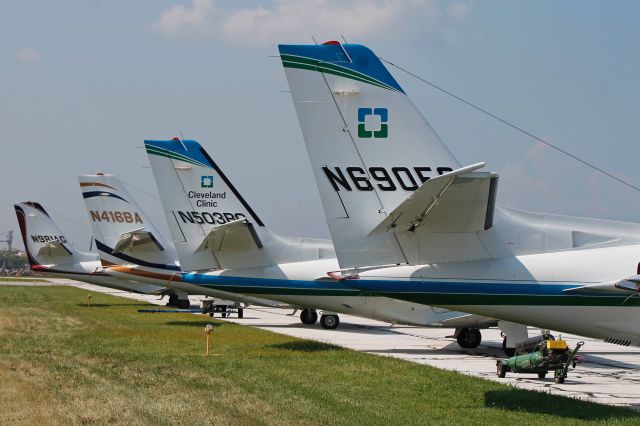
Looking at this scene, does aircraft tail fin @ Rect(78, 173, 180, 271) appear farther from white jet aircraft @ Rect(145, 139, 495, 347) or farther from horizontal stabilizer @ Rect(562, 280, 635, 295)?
horizontal stabilizer @ Rect(562, 280, 635, 295)

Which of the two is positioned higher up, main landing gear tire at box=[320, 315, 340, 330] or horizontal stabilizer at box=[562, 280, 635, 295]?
horizontal stabilizer at box=[562, 280, 635, 295]

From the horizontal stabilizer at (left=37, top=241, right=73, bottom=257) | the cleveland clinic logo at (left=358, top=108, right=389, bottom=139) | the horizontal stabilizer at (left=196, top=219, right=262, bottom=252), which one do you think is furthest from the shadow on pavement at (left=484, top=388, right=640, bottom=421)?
the horizontal stabilizer at (left=37, top=241, right=73, bottom=257)

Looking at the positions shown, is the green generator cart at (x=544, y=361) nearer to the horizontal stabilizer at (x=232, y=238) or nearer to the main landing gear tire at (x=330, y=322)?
the horizontal stabilizer at (x=232, y=238)

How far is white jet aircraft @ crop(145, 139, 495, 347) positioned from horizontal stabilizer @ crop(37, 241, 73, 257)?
94.4 feet

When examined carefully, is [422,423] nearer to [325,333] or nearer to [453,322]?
[453,322]

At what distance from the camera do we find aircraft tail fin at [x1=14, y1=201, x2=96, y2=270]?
189ft

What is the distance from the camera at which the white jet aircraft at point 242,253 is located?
25.1 m

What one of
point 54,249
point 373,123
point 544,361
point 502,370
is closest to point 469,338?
point 502,370

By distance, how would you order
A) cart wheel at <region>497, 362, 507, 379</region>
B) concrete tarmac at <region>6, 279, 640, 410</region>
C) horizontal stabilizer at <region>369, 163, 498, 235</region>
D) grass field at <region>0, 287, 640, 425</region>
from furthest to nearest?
1. cart wheel at <region>497, 362, 507, 379</region>
2. concrete tarmac at <region>6, 279, 640, 410</region>
3. grass field at <region>0, 287, 640, 425</region>
4. horizontal stabilizer at <region>369, 163, 498, 235</region>

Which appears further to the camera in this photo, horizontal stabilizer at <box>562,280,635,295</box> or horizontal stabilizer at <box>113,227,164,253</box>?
horizontal stabilizer at <box>113,227,164,253</box>

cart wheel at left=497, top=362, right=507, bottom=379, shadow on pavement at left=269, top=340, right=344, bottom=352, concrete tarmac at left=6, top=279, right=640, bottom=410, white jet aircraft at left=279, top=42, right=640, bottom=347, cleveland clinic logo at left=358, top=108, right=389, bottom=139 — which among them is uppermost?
cleveland clinic logo at left=358, top=108, right=389, bottom=139

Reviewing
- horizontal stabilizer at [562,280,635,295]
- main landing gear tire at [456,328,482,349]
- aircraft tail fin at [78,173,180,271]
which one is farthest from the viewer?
aircraft tail fin at [78,173,180,271]

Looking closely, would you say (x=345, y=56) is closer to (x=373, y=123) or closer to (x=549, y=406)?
(x=373, y=123)

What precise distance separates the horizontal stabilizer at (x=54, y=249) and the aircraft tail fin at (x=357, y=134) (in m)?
46.3
